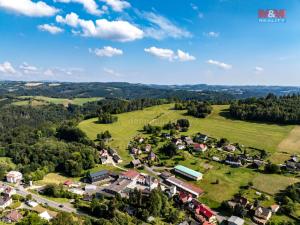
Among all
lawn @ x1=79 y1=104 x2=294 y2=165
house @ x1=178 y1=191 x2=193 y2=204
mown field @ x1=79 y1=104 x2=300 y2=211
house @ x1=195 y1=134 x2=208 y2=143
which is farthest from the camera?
house @ x1=195 y1=134 x2=208 y2=143

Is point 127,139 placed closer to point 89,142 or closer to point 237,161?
point 89,142

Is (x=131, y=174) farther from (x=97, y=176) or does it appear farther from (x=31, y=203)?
(x=31, y=203)

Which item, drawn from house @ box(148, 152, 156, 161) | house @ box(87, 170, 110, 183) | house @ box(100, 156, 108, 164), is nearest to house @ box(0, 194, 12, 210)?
house @ box(87, 170, 110, 183)

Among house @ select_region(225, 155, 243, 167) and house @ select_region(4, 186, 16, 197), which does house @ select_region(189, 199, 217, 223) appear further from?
house @ select_region(4, 186, 16, 197)

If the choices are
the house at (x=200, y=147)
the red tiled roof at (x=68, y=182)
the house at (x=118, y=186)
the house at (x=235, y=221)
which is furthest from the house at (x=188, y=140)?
the house at (x=235, y=221)

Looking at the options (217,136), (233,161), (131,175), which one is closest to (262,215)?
(233,161)

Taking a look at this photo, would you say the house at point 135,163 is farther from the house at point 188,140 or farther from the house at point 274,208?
the house at point 274,208
